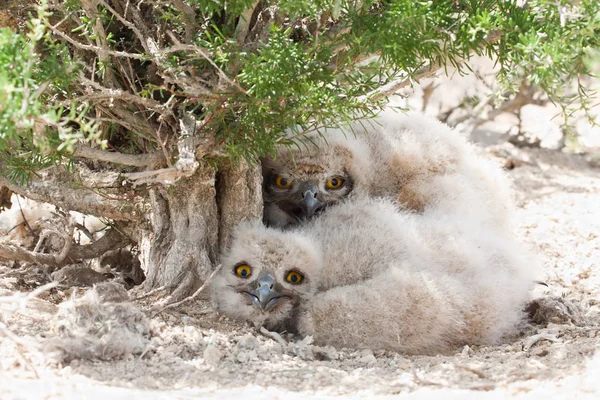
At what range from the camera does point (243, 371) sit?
3137mm

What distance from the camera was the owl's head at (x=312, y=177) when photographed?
4.59m

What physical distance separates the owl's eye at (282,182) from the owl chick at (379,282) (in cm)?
52

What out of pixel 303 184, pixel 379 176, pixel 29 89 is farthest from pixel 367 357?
pixel 29 89

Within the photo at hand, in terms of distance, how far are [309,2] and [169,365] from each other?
1.65 m

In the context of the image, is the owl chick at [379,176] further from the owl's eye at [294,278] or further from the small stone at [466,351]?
the small stone at [466,351]

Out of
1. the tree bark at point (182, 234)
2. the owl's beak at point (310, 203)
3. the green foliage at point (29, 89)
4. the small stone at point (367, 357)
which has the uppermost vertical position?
the green foliage at point (29, 89)

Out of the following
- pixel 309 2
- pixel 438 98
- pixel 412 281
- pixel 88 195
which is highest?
pixel 438 98

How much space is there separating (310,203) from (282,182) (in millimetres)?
268

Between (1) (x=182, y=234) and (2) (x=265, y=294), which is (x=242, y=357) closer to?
(2) (x=265, y=294)

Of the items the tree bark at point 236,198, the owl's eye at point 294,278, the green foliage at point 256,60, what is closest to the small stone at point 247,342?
the owl's eye at point 294,278

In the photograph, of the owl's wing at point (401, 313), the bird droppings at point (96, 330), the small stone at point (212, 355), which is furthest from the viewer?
the owl's wing at point (401, 313)

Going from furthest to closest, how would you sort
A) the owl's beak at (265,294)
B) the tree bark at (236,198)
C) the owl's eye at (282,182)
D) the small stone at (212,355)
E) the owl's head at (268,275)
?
the owl's eye at (282,182)
the tree bark at (236,198)
the owl's head at (268,275)
the owl's beak at (265,294)
the small stone at (212,355)

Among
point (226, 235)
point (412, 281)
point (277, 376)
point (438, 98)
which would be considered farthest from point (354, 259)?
point (438, 98)

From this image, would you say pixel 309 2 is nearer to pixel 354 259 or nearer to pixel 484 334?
pixel 354 259
